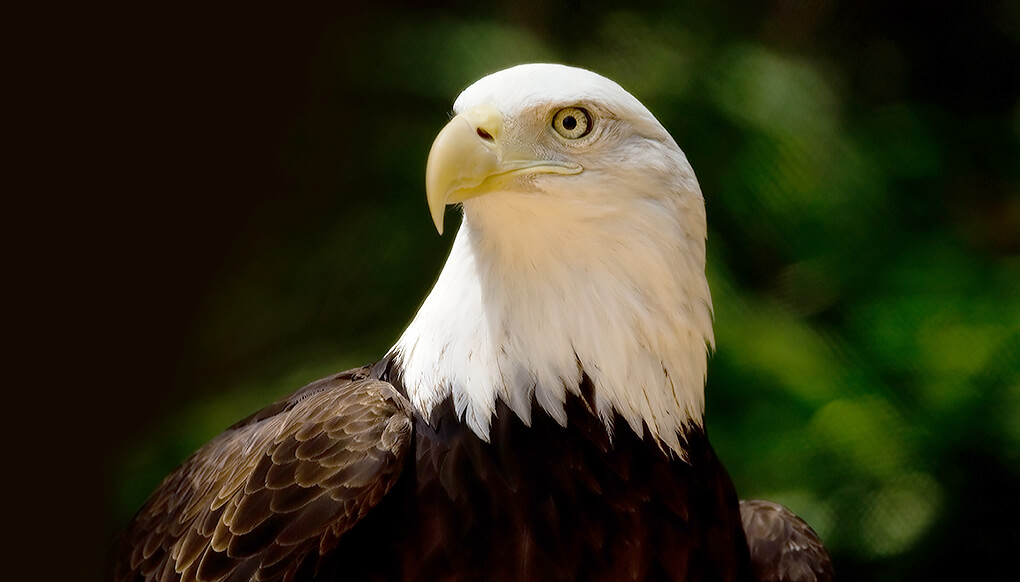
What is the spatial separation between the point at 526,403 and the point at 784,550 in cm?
87

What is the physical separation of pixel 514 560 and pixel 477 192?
2.06 feet

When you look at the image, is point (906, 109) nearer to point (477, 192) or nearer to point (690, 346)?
point (690, 346)

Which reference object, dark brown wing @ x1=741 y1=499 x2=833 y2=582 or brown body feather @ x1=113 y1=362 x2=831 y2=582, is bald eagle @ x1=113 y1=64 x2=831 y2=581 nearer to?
brown body feather @ x1=113 y1=362 x2=831 y2=582

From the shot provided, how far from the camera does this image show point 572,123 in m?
1.84

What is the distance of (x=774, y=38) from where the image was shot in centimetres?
382

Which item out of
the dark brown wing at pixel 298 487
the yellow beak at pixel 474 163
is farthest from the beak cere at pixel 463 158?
the dark brown wing at pixel 298 487

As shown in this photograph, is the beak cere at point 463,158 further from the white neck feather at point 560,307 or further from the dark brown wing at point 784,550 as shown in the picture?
the dark brown wing at point 784,550

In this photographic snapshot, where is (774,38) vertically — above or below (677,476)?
above

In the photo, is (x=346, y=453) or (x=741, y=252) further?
(x=741, y=252)

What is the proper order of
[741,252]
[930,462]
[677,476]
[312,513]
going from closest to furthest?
[312,513]
[677,476]
[930,462]
[741,252]

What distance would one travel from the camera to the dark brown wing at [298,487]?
1.77 m

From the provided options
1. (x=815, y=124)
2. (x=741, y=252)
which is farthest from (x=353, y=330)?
(x=815, y=124)

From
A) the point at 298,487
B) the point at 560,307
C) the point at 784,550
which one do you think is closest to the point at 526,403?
the point at 560,307

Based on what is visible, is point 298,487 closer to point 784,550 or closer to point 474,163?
point 474,163
